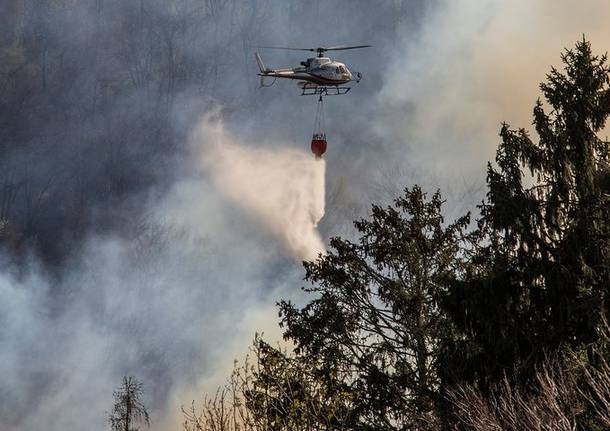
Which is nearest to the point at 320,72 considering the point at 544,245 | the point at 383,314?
the point at 383,314

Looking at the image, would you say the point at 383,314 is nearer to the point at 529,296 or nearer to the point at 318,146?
the point at 529,296

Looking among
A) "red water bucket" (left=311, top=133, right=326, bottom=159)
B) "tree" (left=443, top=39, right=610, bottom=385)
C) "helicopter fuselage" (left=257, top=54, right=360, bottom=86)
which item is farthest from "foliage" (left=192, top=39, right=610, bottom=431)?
"helicopter fuselage" (left=257, top=54, right=360, bottom=86)

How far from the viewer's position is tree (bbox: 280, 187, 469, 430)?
51219 millimetres

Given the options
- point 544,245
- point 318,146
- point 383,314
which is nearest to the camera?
point 544,245

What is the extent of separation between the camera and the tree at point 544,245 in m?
39.5

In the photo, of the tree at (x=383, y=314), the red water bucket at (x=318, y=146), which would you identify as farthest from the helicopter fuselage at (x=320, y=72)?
the tree at (x=383, y=314)

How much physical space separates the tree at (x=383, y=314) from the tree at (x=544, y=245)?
823 centimetres

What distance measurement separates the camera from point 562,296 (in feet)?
131

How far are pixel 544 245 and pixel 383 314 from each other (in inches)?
557

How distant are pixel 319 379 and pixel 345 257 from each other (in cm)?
1402

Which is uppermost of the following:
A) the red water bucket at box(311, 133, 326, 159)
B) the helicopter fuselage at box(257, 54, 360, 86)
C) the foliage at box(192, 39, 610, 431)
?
the helicopter fuselage at box(257, 54, 360, 86)

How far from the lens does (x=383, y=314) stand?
175 ft

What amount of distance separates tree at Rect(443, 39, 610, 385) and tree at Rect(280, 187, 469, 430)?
823cm

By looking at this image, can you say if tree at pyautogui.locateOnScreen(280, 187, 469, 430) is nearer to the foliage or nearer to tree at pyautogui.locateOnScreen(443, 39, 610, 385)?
the foliage
